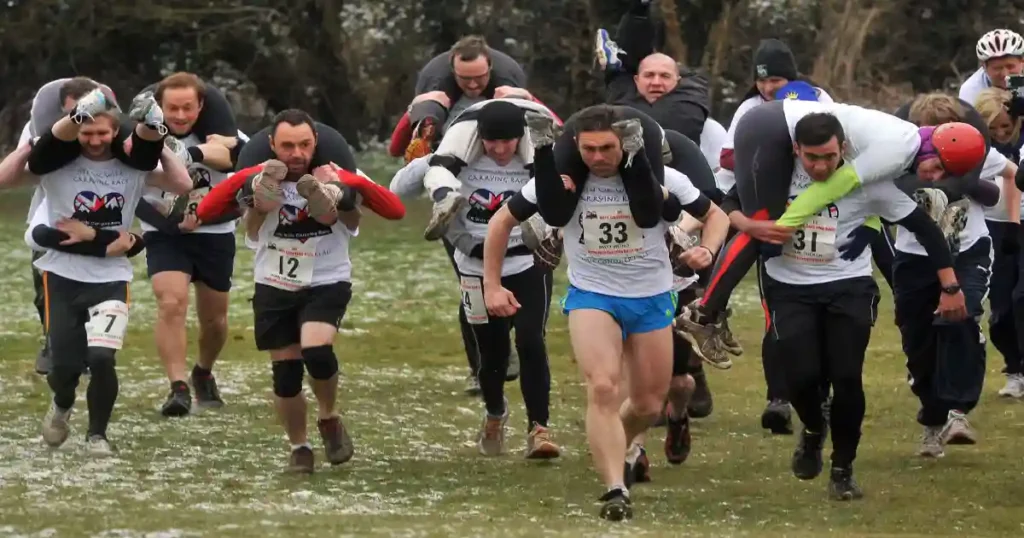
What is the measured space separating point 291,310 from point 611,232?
1794 mm

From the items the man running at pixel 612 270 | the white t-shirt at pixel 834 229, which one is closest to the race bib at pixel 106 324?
the man running at pixel 612 270

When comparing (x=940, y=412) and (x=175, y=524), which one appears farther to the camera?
(x=940, y=412)

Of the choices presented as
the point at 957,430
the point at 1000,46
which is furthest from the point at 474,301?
the point at 1000,46

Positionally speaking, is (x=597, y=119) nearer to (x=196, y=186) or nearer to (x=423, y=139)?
(x=423, y=139)

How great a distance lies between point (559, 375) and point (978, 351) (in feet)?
14.0

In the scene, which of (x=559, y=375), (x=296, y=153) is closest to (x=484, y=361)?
(x=296, y=153)

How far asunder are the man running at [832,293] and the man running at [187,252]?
149 inches

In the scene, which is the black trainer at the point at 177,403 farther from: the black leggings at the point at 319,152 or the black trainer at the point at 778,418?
the black trainer at the point at 778,418

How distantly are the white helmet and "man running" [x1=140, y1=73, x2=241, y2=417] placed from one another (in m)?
4.43

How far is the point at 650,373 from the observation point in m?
8.39

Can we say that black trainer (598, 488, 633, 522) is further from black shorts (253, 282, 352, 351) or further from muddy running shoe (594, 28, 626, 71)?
muddy running shoe (594, 28, 626, 71)

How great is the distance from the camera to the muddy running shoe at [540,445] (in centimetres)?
969

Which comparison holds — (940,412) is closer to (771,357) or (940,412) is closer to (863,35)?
(771,357)

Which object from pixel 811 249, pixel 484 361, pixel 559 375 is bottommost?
pixel 559 375
